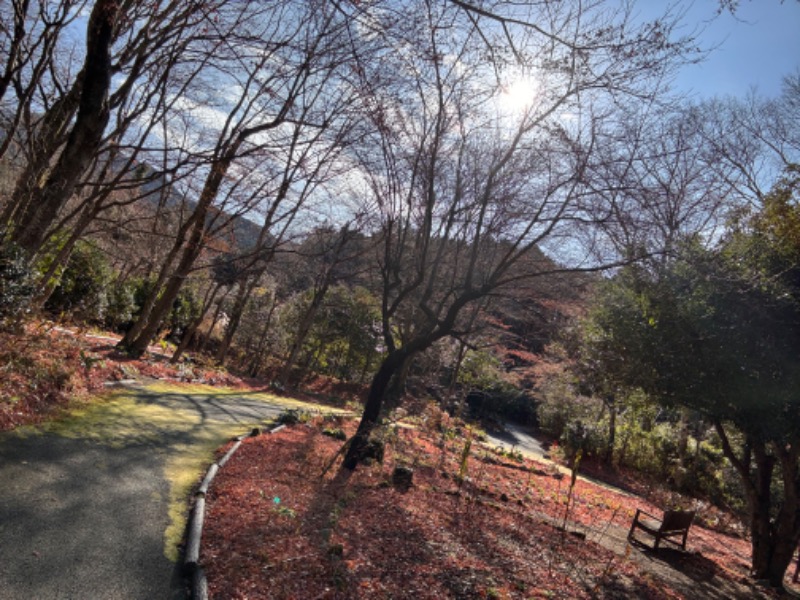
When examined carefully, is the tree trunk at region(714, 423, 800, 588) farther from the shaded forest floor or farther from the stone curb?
the stone curb

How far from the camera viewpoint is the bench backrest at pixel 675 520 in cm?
673

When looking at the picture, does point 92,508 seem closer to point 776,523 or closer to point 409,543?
point 409,543

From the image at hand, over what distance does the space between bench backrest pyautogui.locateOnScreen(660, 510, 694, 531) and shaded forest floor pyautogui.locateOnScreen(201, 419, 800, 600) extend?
1.43ft

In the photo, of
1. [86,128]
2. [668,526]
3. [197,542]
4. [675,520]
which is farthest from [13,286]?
[675,520]

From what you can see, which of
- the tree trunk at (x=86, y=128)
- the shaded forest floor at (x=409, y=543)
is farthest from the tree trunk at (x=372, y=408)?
the tree trunk at (x=86, y=128)

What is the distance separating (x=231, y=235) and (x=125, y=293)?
7438mm

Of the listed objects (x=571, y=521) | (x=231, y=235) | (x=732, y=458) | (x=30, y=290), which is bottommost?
(x=571, y=521)

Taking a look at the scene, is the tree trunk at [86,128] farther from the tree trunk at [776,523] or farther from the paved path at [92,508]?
the tree trunk at [776,523]

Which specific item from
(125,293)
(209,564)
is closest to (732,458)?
(209,564)

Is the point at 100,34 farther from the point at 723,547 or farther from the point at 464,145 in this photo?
the point at 723,547

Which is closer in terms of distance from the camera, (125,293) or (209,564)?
(209,564)

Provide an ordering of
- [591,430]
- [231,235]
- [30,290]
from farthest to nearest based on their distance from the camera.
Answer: [591,430] < [231,235] < [30,290]

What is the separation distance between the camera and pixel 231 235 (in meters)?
13.6

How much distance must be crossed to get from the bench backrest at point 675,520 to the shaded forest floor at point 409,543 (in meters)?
0.44
